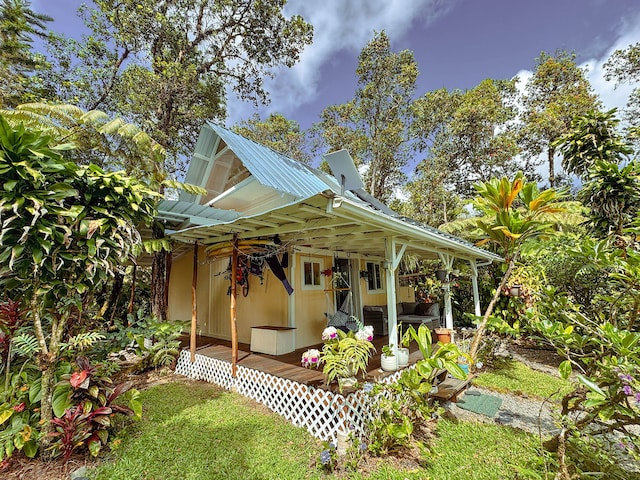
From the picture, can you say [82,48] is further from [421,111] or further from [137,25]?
[421,111]

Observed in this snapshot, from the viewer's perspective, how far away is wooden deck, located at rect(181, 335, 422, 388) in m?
4.63

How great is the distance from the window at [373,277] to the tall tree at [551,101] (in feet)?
42.9

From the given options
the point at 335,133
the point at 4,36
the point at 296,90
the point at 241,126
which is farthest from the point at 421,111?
the point at 4,36

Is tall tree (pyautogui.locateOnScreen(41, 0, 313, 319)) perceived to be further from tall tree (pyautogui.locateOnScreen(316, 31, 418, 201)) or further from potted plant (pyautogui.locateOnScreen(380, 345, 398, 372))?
potted plant (pyautogui.locateOnScreen(380, 345, 398, 372))

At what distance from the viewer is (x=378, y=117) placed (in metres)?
18.2

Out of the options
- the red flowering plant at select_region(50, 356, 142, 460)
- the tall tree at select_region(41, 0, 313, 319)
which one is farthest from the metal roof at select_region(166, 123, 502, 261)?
the tall tree at select_region(41, 0, 313, 319)

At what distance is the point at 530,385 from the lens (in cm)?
637

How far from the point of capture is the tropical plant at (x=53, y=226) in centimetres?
284

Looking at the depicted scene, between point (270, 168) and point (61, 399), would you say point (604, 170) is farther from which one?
point (61, 399)

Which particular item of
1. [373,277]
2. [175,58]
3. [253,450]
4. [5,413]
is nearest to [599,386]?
[253,450]

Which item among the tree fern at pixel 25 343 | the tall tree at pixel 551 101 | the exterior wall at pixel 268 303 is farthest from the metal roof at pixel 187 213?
the tall tree at pixel 551 101

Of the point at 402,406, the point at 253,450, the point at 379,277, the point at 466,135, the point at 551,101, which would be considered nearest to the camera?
the point at 253,450

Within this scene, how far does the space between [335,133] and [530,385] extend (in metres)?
17.1

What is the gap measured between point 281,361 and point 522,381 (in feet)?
18.9
